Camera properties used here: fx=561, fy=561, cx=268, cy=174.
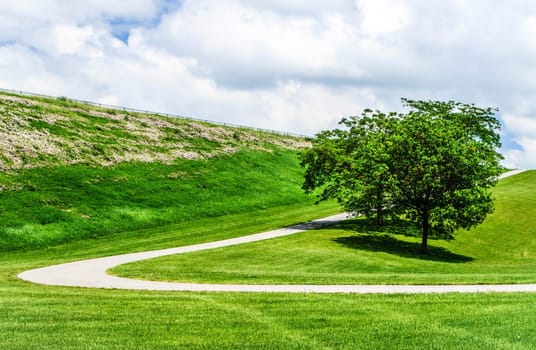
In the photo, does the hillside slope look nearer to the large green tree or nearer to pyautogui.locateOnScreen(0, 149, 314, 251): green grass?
pyautogui.locateOnScreen(0, 149, 314, 251): green grass

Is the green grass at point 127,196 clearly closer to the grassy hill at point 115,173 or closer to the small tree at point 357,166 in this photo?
the grassy hill at point 115,173

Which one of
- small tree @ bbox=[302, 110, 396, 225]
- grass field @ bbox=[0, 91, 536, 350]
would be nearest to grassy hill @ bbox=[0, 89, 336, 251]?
grass field @ bbox=[0, 91, 536, 350]

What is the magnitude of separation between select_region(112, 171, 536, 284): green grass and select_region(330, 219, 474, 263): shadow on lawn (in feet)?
0.26

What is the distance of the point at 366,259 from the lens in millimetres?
31859

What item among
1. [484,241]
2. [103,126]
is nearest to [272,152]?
[103,126]

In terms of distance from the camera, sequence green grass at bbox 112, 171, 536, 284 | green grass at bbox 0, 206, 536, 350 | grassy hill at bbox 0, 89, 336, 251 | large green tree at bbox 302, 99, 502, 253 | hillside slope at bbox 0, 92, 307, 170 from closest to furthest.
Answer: green grass at bbox 0, 206, 536, 350 → green grass at bbox 112, 171, 536, 284 → large green tree at bbox 302, 99, 502, 253 → grassy hill at bbox 0, 89, 336, 251 → hillside slope at bbox 0, 92, 307, 170

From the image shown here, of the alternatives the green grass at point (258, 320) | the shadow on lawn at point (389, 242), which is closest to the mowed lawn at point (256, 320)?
the green grass at point (258, 320)

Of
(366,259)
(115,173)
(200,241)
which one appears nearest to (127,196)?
(115,173)

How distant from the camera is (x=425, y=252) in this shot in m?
38.0

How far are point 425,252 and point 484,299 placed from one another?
22.7m

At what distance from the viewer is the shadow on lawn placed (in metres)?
36.8

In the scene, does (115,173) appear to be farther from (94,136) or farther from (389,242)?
(389,242)

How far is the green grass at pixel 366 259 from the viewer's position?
22047 mm

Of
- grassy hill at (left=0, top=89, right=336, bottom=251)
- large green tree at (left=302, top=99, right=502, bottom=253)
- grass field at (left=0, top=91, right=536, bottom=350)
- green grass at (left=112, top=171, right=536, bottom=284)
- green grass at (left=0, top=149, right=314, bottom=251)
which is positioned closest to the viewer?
grass field at (left=0, top=91, right=536, bottom=350)
